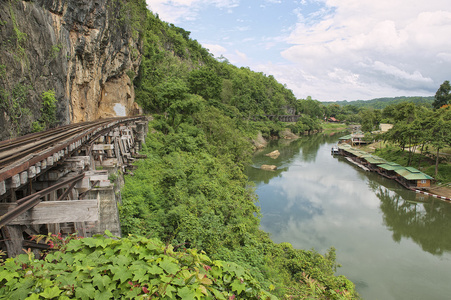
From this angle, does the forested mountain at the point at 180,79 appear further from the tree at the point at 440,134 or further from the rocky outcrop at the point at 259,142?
the tree at the point at 440,134

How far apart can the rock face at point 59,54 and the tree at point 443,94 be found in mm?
63522

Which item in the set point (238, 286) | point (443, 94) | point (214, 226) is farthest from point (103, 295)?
point (443, 94)

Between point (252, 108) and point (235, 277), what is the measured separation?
5762 cm

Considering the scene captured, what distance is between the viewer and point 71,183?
20.6 ft

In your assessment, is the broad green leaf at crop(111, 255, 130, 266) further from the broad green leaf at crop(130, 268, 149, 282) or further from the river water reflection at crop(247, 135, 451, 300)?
the river water reflection at crop(247, 135, 451, 300)

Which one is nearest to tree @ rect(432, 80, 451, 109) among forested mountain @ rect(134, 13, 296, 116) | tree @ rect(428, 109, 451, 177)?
forested mountain @ rect(134, 13, 296, 116)

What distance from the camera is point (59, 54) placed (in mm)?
13352

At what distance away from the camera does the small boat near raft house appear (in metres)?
25.3

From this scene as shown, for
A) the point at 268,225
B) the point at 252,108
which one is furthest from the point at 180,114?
the point at 252,108

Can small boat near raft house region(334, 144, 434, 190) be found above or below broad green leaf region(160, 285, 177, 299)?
below

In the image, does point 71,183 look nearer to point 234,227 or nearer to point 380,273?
point 234,227

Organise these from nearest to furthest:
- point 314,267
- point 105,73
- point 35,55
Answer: point 314,267, point 35,55, point 105,73

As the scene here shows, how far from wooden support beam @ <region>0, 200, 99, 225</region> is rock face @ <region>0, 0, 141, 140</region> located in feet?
22.0

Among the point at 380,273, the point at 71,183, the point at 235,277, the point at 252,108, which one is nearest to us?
the point at 235,277
